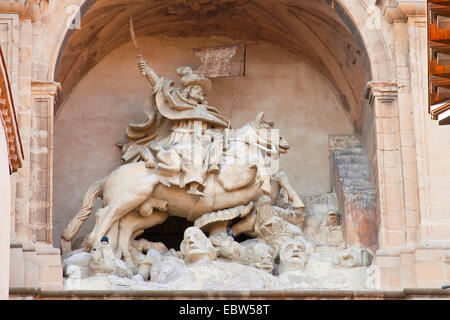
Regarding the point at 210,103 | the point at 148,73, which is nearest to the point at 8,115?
the point at 148,73

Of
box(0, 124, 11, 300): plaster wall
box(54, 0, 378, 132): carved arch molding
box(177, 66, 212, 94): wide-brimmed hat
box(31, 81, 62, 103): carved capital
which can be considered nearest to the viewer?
box(0, 124, 11, 300): plaster wall

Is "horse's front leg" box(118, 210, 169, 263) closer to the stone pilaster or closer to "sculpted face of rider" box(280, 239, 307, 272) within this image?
"sculpted face of rider" box(280, 239, 307, 272)

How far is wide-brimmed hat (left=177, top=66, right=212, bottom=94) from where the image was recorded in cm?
2214

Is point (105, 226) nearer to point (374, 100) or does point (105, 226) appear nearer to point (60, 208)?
point (60, 208)

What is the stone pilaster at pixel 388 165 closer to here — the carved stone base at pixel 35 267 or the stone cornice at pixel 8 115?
the carved stone base at pixel 35 267

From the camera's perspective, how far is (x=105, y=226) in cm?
2117

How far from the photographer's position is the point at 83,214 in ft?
70.4

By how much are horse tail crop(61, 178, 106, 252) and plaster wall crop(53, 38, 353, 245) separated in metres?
0.52

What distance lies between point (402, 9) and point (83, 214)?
3.68 metres

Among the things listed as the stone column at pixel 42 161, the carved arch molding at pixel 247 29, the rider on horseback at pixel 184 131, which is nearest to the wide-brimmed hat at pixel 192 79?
the rider on horseback at pixel 184 131

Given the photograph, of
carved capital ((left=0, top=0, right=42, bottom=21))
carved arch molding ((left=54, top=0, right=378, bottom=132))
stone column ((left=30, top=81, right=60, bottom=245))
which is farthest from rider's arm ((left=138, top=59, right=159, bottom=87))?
carved capital ((left=0, top=0, right=42, bottom=21))

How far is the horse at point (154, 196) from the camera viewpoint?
21.3 m

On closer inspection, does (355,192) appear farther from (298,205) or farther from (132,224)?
(132,224)

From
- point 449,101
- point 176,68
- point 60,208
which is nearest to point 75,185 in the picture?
point 60,208
